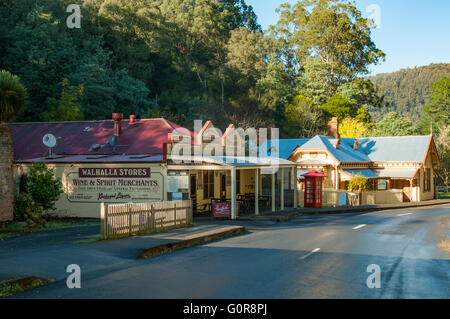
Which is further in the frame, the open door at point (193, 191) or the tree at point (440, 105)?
the tree at point (440, 105)

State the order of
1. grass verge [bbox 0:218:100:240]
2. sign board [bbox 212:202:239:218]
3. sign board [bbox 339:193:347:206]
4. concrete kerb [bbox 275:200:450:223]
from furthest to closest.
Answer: sign board [bbox 339:193:347:206] → concrete kerb [bbox 275:200:450:223] → sign board [bbox 212:202:239:218] → grass verge [bbox 0:218:100:240]

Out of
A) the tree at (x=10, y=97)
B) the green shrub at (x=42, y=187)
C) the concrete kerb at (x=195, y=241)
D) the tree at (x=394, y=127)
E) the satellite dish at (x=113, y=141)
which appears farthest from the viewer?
the tree at (x=394, y=127)

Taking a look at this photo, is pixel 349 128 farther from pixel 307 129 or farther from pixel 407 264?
pixel 407 264

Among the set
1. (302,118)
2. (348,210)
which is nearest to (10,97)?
(348,210)

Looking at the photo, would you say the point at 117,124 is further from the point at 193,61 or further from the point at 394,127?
the point at 193,61

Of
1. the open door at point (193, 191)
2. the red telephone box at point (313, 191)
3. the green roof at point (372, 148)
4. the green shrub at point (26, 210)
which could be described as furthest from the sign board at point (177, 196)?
the green roof at point (372, 148)

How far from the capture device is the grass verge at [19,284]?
395 inches

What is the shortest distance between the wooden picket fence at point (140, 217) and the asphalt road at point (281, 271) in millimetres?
2831

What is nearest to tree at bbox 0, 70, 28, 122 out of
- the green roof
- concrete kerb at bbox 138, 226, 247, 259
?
concrete kerb at bbox 138, 226, 247, 259

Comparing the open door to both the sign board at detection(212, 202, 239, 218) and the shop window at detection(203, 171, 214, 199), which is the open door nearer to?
the shop window at detection(203, 171, 214, 199)

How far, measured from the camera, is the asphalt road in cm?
998

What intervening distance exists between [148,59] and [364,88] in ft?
116

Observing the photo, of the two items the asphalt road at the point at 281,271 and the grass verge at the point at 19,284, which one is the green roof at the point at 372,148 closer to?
the asphalt road at the point at 281,271

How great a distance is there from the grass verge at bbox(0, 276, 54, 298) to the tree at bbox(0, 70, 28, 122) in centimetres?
1235
